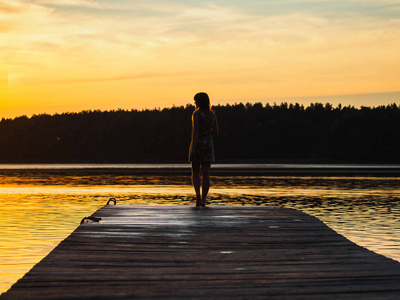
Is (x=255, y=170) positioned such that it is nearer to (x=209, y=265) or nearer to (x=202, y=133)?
(x=202, y=133)

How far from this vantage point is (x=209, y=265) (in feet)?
20.9

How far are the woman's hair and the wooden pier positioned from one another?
2.20m

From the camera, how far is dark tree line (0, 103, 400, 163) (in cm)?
13000

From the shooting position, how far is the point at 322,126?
154 metres

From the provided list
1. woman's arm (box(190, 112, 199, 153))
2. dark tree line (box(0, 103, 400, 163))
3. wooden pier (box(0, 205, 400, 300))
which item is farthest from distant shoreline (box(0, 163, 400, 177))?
wooden pier (box(0, 205, 400, 300))

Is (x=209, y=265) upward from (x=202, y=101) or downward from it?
downward

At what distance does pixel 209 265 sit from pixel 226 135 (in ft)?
486

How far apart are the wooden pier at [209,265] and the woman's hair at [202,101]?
220cm

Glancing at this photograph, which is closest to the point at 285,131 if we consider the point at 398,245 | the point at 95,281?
the point at 398,245

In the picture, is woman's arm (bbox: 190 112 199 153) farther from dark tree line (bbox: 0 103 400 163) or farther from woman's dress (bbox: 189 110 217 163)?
dark tree line (bbox: 0 103 400 163)

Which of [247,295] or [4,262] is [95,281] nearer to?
[247,295]

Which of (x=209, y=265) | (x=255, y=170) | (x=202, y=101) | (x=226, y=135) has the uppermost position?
(x=226, y=135)

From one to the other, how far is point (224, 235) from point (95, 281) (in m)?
3.09

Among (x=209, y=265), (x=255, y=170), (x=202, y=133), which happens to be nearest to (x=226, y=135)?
(x=255, y=170)
